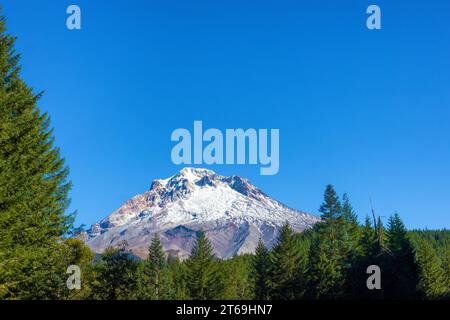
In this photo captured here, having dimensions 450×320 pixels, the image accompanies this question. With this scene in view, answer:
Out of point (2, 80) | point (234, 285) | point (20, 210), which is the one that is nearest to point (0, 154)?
point (20, 210)

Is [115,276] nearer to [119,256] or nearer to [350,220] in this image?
[119,256]

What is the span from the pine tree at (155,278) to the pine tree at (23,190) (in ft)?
78.6

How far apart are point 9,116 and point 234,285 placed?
85141 mm

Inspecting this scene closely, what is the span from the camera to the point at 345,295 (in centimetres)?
5753

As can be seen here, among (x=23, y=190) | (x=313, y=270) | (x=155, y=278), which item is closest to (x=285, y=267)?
(x=313, y=270)

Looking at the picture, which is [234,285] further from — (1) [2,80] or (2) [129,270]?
(1) [2,80]

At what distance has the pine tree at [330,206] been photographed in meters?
67.4

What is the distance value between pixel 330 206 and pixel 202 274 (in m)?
22.3

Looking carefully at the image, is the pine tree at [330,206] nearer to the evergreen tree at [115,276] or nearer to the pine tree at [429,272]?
the pine tree at [429,272]

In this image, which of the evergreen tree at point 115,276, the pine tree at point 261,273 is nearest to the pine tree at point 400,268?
the pine tree at point 261,273

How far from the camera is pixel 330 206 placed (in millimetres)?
68125

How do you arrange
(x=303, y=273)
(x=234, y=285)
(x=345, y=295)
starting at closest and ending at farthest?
(x=345, y=295) < (x=303, y=273) < (x=234, y=285)

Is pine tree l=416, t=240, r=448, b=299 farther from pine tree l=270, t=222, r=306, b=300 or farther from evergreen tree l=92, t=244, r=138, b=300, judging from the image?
evergreen tree l=92, t=244, r=138, b=300

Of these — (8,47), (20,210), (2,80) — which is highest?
(8,47)
